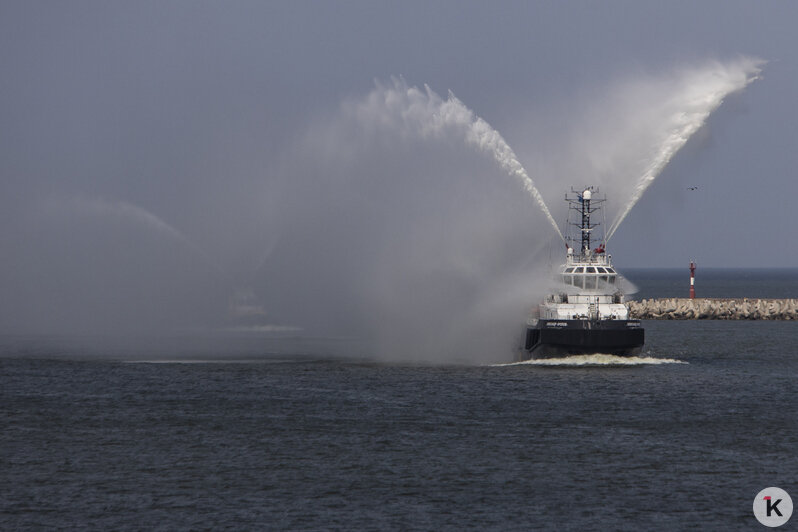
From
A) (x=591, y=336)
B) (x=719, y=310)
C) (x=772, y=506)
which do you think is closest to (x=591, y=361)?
(x=591, y=336)

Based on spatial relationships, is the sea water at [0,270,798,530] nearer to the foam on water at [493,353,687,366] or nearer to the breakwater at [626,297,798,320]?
the foam on water at [493,353,687,366]

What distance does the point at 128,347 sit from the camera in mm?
86938

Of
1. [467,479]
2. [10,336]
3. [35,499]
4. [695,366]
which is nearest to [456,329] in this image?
[695,366]

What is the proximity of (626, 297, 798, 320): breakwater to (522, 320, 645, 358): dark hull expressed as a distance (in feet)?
234

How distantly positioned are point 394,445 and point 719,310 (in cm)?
10208

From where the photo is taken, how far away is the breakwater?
13150cm

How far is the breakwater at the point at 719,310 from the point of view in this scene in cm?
13150

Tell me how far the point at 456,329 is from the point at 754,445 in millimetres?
34384

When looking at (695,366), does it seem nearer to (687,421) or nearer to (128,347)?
(687,421)
